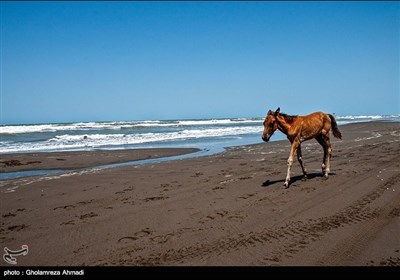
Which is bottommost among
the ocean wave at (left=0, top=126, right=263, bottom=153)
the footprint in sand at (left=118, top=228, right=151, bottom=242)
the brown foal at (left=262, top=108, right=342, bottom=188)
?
the footprint in sand at (left=118, top=228, right=151, bottom=242)

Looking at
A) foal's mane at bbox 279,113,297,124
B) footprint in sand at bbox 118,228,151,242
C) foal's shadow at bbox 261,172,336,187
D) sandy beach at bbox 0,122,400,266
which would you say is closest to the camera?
sandy beach at bbox 0,122,400,266

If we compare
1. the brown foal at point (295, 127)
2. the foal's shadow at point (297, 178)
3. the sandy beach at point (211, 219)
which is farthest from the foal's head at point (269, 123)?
the sandy beach at point (211, 219)

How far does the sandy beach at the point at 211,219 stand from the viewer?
4207mm

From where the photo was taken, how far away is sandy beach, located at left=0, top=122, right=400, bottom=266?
4.21 metres

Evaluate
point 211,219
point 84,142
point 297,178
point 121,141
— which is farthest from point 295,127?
point 84,142

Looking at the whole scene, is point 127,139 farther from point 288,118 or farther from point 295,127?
point 295,127

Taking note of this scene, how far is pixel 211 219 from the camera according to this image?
19.0 ft

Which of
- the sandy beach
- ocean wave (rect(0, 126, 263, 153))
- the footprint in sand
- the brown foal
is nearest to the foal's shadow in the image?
the sandy beach

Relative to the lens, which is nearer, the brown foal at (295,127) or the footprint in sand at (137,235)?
the footprint in sand at (137,235)

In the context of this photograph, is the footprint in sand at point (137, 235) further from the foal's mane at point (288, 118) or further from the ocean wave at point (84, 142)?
the ocean wave at point (84, 142)

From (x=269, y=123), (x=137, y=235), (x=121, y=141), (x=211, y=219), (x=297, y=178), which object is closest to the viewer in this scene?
(x=137, y=235)

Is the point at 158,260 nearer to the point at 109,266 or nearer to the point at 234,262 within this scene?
the point at 109,266

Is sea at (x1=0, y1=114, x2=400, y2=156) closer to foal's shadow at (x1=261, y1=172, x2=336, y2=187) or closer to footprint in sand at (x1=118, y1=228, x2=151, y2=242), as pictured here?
foal's shadow at (x1=261, y1=172, x2=336, y2=187)
